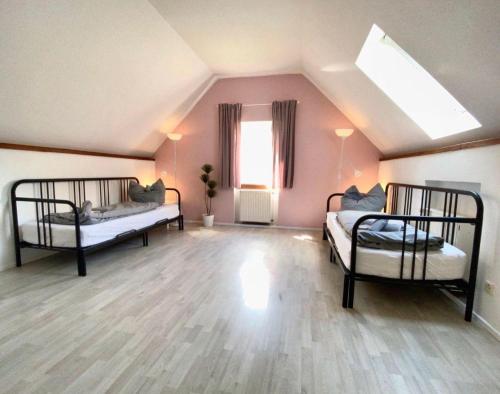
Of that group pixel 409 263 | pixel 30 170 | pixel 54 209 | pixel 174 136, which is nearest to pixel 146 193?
pixel 174 136

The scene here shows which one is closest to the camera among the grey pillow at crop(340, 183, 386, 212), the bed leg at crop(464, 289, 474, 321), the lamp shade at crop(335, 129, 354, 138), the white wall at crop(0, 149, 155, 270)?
the bed leg at crop(464, 289, 474, 321)

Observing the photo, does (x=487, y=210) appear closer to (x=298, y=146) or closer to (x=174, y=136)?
(x=298, y=146)

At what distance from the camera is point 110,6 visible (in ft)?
7.45

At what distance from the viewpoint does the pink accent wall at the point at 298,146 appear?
4.57 meters

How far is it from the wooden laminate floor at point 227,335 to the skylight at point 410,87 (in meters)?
1.65

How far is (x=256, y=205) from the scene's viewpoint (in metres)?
4.88

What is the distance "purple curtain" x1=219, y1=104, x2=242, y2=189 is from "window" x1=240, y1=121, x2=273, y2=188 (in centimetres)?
14

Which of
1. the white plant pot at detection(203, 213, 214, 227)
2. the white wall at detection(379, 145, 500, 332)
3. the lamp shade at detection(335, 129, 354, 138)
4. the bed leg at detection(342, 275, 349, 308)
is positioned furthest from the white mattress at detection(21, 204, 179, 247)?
the white wall at detection(379, 145, 500, 332)

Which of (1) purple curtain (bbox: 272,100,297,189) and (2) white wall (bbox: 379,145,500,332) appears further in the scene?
(1) purple curtain (bbox: 272,100,297,189)

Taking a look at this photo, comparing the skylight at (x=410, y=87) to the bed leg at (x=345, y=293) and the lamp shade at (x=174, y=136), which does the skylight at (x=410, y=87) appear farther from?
the lamp shade at (x=174, y=136)

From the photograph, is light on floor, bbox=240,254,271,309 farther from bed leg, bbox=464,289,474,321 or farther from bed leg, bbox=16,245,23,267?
bed leg, bbox=16,245,23,267

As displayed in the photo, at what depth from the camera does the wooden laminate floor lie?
1.36 m

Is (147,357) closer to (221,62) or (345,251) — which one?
(345,251)

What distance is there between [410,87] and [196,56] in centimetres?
284
